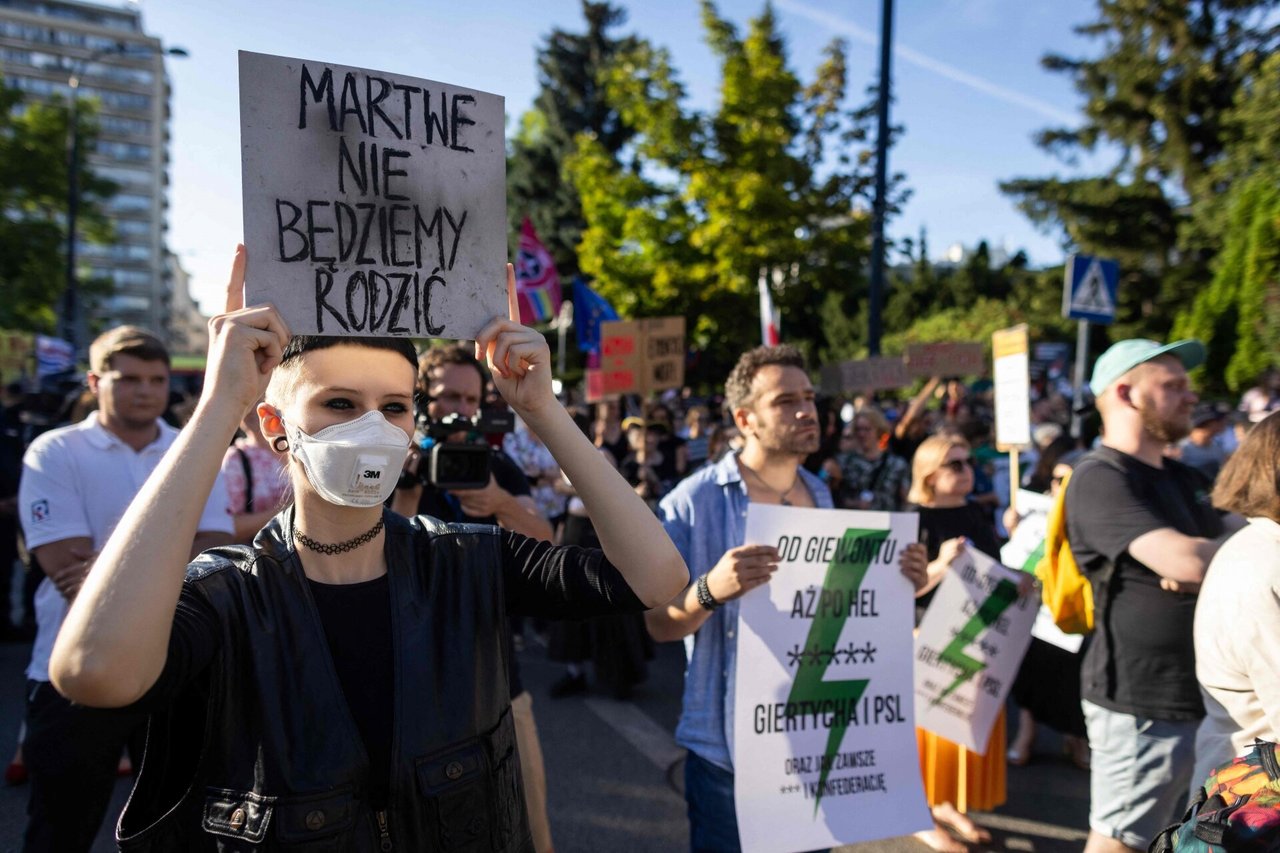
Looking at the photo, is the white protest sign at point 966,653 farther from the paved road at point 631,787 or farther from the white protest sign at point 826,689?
the white protest sign at point 826,689

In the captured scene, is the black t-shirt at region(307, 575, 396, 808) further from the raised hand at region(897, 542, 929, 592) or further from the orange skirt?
the orange skirt

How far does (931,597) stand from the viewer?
419 centimetres

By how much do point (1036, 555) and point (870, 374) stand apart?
5.04m

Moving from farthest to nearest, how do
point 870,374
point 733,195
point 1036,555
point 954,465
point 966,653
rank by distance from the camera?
point 733,195
point 870,374
point 954,465
point 1036,555
point 966,653

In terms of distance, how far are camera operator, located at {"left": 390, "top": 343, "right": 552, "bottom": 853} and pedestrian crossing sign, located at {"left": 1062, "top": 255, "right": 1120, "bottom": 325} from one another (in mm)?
6523

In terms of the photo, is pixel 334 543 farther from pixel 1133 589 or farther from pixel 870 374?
pixel 870 374

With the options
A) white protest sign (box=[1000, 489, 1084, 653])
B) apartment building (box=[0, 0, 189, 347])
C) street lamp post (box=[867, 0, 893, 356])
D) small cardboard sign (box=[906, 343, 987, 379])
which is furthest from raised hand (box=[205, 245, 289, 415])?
apartment building (box=[0, 0, 189, 347])

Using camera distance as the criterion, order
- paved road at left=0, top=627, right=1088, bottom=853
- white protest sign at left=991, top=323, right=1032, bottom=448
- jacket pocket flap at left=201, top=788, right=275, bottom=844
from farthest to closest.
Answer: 1. white protest sign at left=991, top=323, right=1032, bottom=448
2. paved road at left=0, top=627, right=1088, bottom=853
3. jacket pocket flap at left=201, top=788, right=275, bottom=844

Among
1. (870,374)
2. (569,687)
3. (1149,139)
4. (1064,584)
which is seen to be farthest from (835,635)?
(1149,139)

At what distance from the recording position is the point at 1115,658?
307cm

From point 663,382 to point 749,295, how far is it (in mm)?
11610

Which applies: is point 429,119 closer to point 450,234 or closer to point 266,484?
point 450,234

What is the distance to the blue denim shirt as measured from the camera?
2811 millimetres

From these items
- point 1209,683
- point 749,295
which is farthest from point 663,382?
point 749,295
